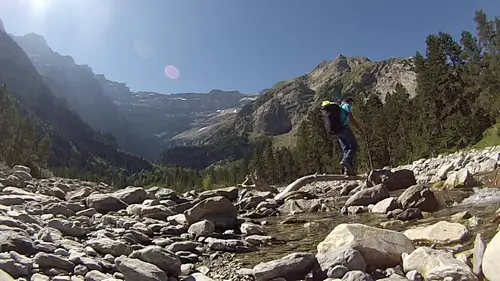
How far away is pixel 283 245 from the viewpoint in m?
9.69

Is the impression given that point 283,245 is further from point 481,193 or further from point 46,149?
point 46,149

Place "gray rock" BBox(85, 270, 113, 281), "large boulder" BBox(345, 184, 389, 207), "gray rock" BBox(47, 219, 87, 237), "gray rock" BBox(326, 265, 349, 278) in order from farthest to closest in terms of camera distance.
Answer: "large boulder" BBox(345, 184, 389, 207), "gray rock" BBox(47, 219, 87, 237), "gray rock" BBox(85, 270, 113, 281), "gray rock" BBox(326, 265, 349, 278)

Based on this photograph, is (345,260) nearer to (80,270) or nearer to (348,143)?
(80,270)

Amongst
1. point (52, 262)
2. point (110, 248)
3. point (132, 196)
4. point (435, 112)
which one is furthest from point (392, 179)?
point (435, 112)

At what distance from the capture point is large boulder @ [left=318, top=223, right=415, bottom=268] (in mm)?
6672

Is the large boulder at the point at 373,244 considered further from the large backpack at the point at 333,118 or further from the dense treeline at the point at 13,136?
the dense treeline at the point at 13,136

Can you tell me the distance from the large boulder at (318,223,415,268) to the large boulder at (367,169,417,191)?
10891 millimetres

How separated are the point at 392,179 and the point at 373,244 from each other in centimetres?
1295

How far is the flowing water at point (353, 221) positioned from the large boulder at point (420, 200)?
0.34 metres

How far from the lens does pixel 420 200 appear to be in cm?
1234

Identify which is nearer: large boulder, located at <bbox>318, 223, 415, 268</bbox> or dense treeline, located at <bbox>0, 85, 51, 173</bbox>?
large boulder, located at <bbox>318, 223, 415, 268</bbox>

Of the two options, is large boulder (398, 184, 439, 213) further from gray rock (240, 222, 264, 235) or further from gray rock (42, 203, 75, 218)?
gray rock (42, 203, 75, 218)

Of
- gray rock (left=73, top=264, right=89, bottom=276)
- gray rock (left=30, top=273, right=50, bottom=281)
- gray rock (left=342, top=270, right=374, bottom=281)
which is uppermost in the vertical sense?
gray rock (left=30, top=273, right=50, bottom=281)

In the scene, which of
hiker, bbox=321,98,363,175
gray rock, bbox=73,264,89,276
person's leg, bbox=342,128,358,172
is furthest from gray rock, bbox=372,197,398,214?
gray rock, bbox=73,264,89,276
